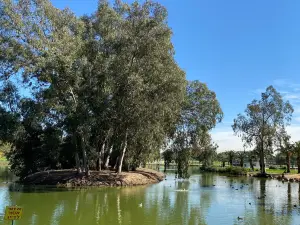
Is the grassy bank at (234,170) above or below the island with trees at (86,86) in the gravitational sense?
below

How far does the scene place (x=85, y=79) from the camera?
2911 cm

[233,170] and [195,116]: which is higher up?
[195,116]

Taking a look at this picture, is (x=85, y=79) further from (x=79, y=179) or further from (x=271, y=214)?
(x=271, y=214)

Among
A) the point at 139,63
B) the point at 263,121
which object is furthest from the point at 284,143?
the point at 139,63

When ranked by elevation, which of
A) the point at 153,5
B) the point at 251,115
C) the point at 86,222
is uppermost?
the point at 153,5

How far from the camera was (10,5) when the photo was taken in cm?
2431

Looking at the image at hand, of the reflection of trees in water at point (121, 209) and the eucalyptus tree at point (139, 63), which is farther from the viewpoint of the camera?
the eucalyptus tree at point (139, 63)

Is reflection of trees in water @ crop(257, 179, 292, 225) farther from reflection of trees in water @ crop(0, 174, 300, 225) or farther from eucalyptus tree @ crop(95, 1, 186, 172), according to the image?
eucalyptus tree @ crop(95, 1, 186, 172)

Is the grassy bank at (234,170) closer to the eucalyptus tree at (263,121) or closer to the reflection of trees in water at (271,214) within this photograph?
the eucalyptus tree at (263,121)

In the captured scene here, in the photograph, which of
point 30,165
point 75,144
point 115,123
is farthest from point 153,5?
point 30,165

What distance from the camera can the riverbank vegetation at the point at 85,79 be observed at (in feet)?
81.0


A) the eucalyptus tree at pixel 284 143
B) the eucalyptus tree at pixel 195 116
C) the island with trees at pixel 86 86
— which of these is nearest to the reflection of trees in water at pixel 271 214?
the island with trees at pixel 86 86

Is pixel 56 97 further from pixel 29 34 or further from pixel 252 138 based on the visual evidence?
pixel 252 138

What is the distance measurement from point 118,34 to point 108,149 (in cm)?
1444
